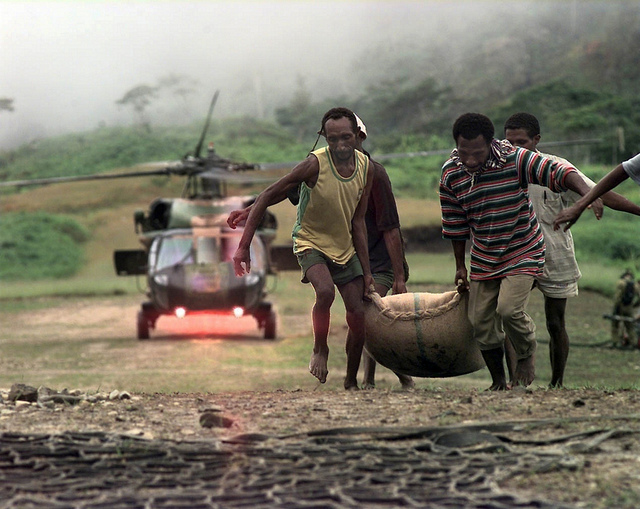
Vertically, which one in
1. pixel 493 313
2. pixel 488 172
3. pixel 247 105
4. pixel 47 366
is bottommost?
pixel 47 366

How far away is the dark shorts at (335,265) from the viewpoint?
8078mm

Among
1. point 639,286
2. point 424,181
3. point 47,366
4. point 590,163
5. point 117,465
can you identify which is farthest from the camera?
point 424,181

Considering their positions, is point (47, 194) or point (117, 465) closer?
point (117, 465)

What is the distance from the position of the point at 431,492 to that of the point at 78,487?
1514 mm

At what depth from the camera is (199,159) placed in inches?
843

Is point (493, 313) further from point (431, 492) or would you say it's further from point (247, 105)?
point (247, 105)

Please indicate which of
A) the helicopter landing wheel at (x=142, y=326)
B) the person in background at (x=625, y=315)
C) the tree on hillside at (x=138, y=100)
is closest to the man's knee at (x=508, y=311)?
the person in background at (x=625, y=315)

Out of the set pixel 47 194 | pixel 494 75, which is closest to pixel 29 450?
pixel 47 194

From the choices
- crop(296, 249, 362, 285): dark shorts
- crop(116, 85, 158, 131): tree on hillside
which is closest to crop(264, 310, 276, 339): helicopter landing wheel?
crop(296, 249, 362, 285): dark shorts

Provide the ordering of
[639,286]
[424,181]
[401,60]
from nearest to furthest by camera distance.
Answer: [639,286] < [424,181] < [401,60]

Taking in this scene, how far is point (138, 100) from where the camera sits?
78.2 m

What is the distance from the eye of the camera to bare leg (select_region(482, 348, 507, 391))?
7.71 m

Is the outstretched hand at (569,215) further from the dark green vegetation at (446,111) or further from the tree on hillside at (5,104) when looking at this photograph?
the tree on hillside at (5,104)

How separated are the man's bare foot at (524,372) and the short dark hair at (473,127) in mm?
1698
